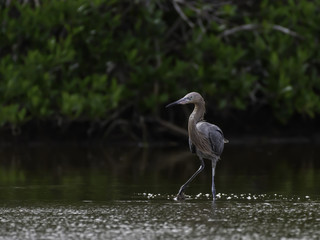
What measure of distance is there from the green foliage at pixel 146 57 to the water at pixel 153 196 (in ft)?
3.97

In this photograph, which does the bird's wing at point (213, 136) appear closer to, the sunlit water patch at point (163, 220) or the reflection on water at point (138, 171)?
the reflection on water at point (138, 171)

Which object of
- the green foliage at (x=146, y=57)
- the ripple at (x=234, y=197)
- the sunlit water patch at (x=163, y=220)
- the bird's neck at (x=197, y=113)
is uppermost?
the green foliage at (x=146, y=57)

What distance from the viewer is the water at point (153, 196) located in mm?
6828

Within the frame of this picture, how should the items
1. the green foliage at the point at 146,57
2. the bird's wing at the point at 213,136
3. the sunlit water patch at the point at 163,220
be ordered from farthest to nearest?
the green foliage at the point at 146,57
the bird's wing at the point at 213,136
the sunlit water patch at the point at 163,220

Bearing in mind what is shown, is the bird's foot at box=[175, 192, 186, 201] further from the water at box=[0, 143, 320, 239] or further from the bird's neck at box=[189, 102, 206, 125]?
the bird's neck at box=[189, 102, 206, 125]

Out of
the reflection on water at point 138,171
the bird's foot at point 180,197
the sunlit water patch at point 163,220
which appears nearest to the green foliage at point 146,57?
the reflection on water at point 138,171

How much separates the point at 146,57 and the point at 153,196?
759cm

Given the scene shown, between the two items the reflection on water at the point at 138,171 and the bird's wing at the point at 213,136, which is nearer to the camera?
the bird's wing at the point at 213,136

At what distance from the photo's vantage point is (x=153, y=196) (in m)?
9.09

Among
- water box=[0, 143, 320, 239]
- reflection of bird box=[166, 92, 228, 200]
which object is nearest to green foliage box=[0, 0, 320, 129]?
water box=[0, 143, 320, 239]

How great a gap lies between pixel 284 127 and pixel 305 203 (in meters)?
10.4

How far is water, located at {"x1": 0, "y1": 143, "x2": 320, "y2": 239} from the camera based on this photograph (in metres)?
6.83

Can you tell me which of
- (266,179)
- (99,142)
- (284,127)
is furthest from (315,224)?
(284,127)

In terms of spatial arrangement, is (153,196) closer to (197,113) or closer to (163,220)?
(197,113)
